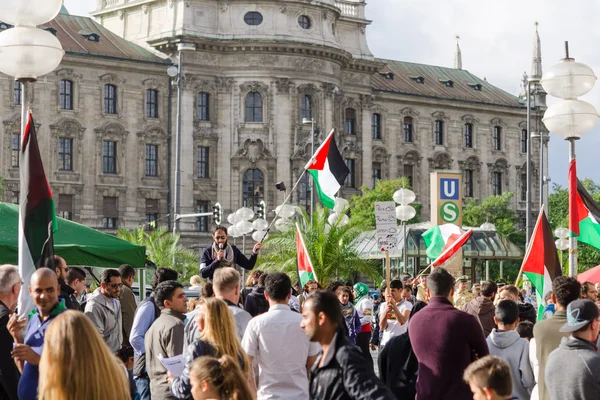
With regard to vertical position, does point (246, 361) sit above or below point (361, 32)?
below

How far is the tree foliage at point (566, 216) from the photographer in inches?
3108

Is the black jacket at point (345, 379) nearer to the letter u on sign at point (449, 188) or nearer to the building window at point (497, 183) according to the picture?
the letter u on sign at point (449, 188)

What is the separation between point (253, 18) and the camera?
73.7m

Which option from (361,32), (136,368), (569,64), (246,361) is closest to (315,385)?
(246,361)

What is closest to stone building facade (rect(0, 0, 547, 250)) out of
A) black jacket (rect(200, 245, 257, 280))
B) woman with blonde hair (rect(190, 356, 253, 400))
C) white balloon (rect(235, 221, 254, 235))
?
white balloon (rect(235, 221, 254, 235))

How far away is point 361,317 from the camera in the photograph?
21.7 meters

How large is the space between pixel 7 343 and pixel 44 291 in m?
0.74

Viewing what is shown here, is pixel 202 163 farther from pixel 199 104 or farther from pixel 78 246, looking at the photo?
pixel 78 246

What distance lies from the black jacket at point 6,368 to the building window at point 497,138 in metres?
83.1

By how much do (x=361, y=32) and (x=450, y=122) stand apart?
32.9 ft

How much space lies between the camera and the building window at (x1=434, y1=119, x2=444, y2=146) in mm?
87812

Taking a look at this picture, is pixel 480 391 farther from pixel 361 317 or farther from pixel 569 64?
pixel 361 317

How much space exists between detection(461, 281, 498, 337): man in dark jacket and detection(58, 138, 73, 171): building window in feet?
193

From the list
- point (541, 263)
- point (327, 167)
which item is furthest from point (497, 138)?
point (541, 263)
